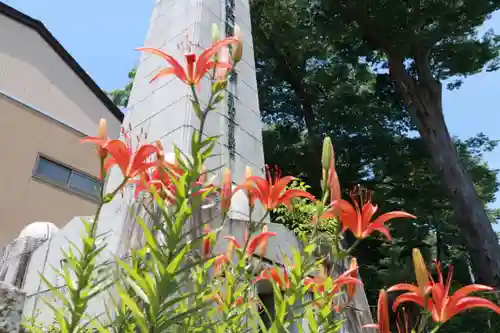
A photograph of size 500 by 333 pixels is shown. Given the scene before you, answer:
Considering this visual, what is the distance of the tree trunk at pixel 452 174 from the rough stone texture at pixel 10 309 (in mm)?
7467

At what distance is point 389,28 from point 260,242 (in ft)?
28.8

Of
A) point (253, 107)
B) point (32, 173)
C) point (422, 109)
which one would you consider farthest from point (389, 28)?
point (32, 173)

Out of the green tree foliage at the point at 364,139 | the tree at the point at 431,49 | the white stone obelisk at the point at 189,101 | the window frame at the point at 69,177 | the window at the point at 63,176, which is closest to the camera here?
the white stone obelisk at the point at 189,101

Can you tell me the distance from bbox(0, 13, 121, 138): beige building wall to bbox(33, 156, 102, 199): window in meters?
0.81

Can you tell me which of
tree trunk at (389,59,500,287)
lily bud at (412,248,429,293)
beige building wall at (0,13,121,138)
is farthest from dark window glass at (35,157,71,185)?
tree trunk at (389,59,500,287)

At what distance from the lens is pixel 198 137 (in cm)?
94

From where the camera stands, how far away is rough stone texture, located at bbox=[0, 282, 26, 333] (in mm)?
1018

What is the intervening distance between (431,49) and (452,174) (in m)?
3.06

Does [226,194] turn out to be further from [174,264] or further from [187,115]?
A: [187,115]

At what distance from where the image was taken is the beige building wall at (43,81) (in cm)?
652

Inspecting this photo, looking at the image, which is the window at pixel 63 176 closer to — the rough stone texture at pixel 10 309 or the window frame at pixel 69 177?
the window frame at pixel 69 177

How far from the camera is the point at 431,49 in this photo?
9.34m

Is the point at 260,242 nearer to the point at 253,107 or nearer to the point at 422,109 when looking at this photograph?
the point at 253,107

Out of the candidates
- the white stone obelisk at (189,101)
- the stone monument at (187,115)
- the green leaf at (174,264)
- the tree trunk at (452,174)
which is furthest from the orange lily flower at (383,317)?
the tree trunk at (452,174)
